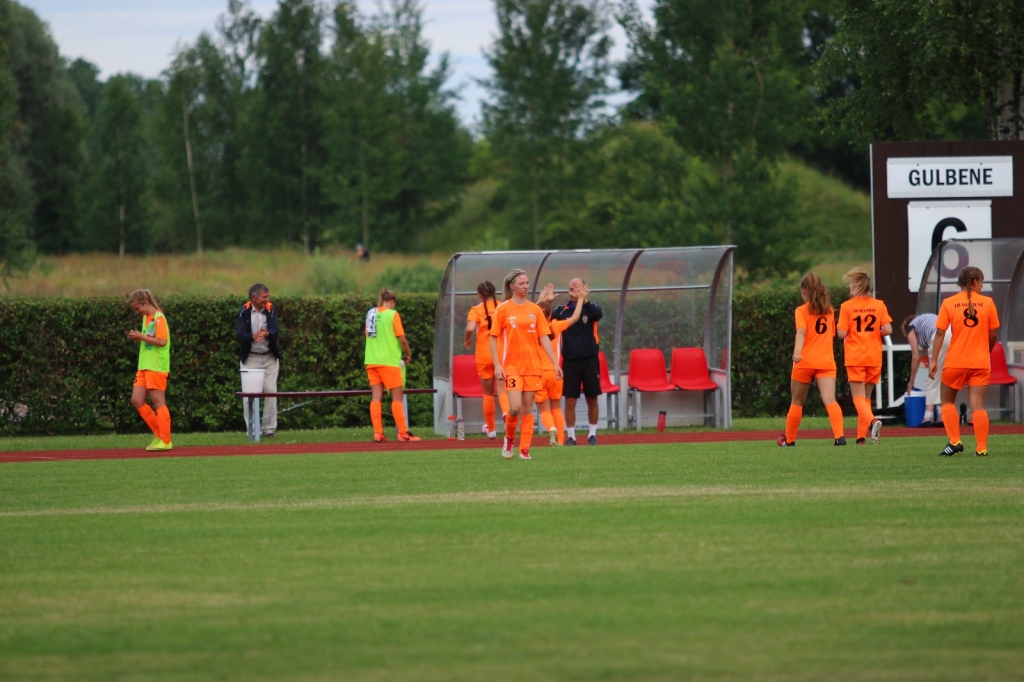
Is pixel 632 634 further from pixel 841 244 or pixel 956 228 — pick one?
pixel 841 244

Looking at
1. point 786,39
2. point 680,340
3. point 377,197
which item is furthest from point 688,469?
point 377,197

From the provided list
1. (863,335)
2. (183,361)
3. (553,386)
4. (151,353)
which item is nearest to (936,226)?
(863,335)

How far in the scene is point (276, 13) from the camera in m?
59.1

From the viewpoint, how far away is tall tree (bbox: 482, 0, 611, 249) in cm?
5131

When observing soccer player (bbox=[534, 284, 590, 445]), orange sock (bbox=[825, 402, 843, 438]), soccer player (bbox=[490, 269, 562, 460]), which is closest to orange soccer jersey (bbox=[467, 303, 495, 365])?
soccer player (bbox=[534, 284, 590, 445])

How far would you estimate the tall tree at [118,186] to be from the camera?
61.3 meters

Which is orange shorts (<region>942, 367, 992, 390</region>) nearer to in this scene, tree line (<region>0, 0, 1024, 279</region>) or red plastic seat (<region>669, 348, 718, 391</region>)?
red plastic seat (<region>669, 348, 718, 391</region>)

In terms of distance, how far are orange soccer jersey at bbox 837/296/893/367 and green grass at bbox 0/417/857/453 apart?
4.16 m

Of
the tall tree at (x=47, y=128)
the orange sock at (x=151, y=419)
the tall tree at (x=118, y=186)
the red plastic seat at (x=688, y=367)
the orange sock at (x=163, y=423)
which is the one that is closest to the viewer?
the orange sock at (x=163, y=423)

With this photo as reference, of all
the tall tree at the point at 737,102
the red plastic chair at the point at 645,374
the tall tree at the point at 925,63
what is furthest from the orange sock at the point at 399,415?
the tall tree at the point at 737,102

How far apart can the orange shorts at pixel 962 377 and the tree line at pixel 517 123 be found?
14.0 m

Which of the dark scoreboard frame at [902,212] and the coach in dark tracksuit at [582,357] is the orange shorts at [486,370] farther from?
the dark scoreboard frame at [902,212]

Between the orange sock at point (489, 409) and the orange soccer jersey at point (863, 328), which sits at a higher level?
the orange soccer jersey at point (863, 328)

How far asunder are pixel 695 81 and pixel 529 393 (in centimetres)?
2872
